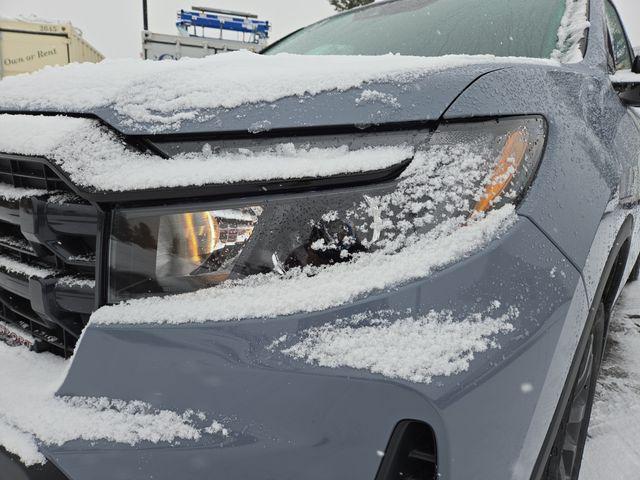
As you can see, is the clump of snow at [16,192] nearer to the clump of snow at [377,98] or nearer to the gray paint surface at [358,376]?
the gray paint surface at [358,376]

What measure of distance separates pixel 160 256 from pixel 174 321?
148mm

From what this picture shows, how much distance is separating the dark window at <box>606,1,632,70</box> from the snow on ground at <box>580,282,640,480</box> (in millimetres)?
1430

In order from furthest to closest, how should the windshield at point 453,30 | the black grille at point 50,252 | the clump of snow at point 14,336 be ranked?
1. the windshield at point 453,30
2. the clump of snow at point 14,336
3. the black grille at point 50,252

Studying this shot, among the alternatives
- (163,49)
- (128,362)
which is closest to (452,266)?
(128,362)

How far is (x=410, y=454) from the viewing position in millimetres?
929

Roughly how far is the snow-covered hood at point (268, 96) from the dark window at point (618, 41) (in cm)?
150

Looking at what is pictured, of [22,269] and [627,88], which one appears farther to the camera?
[627,88]

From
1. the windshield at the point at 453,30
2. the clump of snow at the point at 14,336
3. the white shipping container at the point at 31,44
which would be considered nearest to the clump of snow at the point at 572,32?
Answer: the windshield at the point at 453,30

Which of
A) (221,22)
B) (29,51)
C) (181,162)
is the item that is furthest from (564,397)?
(221,22)

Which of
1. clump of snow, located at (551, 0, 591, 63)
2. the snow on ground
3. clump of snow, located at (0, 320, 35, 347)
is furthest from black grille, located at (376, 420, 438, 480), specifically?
clump of snow, located at (551, 0, 591, 63)

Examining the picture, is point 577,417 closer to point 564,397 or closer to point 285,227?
point 564,397

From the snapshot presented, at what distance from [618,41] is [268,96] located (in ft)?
7.37

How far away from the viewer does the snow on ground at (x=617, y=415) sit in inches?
70.6

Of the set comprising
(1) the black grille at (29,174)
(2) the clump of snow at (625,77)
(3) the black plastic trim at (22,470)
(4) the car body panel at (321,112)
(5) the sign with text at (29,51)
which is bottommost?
(3) the black plastic trim at (22,470)
